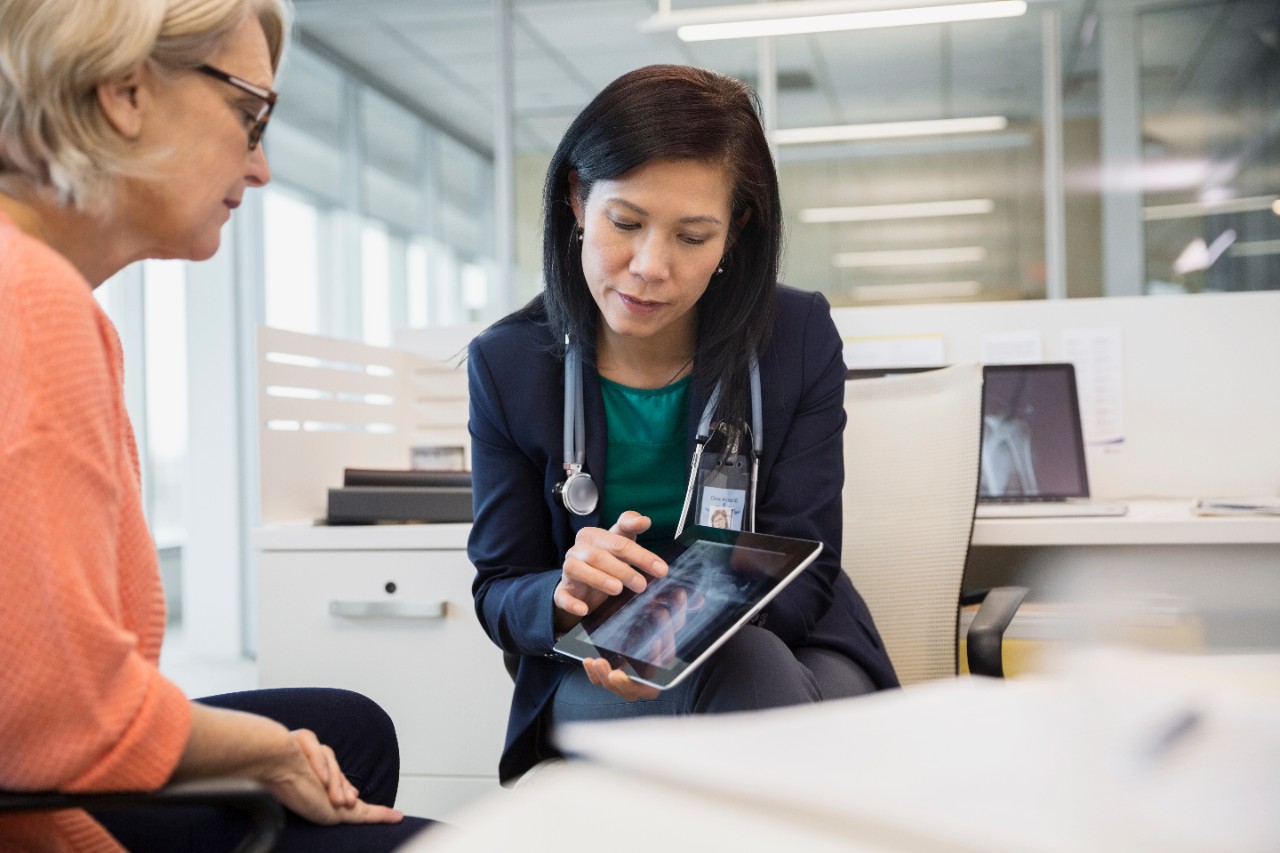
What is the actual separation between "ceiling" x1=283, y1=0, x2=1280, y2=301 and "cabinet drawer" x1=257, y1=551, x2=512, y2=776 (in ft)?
8.47

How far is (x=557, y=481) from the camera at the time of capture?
1308 mm

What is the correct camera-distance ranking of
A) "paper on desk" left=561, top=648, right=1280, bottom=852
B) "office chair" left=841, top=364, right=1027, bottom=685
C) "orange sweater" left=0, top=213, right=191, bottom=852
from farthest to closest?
"office chair" left=841, top=364, right=1027, bottom=685 → "orange sweater" left=0, top=213, right=191, bottom=852 → "paper on desk" left=561, top=648, right=1280, bottom=852

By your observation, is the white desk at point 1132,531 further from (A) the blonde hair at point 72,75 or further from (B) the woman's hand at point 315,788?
(A) the blonde hair at point 72,75

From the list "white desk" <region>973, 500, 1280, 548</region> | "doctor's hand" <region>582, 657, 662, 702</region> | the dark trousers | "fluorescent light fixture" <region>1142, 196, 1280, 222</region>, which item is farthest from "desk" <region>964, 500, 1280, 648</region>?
"fluorescent light fixture" <region>1142, 196, 1280, 222</region>

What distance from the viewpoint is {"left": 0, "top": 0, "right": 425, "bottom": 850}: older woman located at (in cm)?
68

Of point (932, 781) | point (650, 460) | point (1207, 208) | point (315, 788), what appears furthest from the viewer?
point (1207, 208)

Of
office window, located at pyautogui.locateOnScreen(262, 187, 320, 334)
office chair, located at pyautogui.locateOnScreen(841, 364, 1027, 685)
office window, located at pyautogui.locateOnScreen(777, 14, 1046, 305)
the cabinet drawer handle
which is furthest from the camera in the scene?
office window, located at pyautogui.locateOnScreen(262, 187, 320, 334)

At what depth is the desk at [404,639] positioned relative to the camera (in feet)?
5.41

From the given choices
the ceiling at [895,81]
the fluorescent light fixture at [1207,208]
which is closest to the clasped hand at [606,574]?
the ceiling at [895,81]

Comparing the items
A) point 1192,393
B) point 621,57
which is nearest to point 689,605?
point 1192,393

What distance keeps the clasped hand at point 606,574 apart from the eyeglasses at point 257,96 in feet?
1.61

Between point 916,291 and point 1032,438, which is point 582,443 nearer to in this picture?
point 1032,438

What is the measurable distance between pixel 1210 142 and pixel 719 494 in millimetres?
3550

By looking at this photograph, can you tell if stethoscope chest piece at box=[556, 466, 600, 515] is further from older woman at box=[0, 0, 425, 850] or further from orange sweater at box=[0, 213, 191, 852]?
orange sweater at box=[0, 213, 191, 852]
